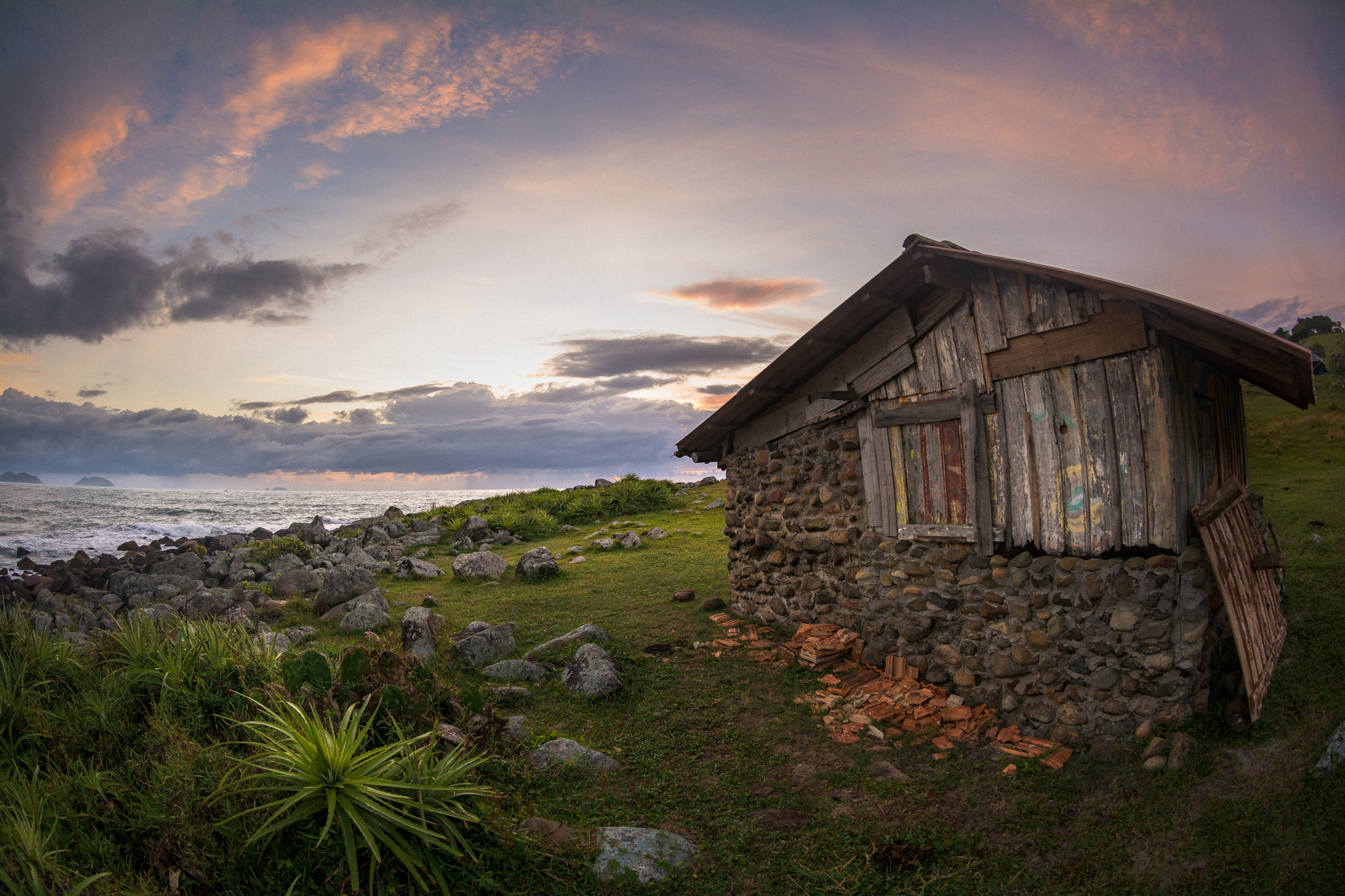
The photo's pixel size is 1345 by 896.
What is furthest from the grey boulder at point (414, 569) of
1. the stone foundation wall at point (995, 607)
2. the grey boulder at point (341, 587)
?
the stone foundation wall at point (995, 607)

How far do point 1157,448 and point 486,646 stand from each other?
8700 millimetres

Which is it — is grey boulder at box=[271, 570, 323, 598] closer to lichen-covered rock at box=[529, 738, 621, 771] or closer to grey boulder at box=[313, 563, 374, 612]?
grey boulder at box=[313, 563, 374, 612]

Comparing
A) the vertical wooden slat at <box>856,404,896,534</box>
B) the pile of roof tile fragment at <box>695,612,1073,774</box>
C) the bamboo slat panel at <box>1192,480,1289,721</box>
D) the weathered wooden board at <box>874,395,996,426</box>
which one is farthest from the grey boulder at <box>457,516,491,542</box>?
the bamboo slat panel at <box>1192,480,1289,721</box>

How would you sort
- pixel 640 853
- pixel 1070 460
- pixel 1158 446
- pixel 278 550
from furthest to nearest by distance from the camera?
pixel 278 550 < pixel 1070 460 < pixel 1158 446 < pixel 640 853

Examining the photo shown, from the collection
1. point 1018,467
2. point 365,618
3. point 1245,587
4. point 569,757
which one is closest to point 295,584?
point 365,618

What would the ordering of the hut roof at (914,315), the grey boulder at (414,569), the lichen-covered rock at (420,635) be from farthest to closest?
the grey boulder at (414,569)
the lichen-covered rock at (420,635)
the hut roof at (914,315)

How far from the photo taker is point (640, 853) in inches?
184

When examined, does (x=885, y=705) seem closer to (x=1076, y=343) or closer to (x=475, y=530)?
(x=1076, y=343)

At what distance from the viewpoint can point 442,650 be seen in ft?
30.3

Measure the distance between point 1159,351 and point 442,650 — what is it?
31.4 feet

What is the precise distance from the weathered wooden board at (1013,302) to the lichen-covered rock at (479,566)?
13008mm

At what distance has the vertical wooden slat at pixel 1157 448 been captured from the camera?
574cm

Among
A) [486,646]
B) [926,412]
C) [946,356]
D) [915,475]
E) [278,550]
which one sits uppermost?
[946,356]

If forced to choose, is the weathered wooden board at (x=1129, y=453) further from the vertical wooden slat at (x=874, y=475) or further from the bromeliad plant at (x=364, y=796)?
the bromeliad plant at (x=364, y=796)
